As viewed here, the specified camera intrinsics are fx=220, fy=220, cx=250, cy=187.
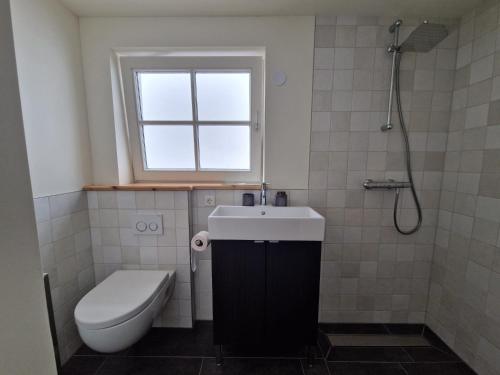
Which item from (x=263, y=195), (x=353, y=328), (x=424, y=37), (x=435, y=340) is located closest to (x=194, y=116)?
(x=263, y=195)

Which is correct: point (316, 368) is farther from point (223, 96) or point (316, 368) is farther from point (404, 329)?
point (223, 96)

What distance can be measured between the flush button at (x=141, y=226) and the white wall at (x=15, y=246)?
1.11 metres

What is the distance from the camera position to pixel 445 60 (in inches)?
55.4

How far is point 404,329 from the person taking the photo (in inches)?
62.9

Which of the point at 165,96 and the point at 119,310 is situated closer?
the point at 119,310

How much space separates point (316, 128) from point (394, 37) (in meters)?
0.72

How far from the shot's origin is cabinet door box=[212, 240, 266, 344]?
1194 mm

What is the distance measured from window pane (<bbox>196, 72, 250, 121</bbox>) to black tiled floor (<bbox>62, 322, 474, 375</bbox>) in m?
1.52

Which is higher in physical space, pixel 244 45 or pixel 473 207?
pixel 244 45

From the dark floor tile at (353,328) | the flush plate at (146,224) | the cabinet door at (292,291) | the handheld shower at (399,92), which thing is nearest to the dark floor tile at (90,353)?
the flush plate at (146,224)

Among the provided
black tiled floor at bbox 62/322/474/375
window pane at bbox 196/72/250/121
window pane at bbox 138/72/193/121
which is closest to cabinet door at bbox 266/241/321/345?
black tiled floor at bbox 62/322/474/375

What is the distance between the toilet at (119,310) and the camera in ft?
3.39

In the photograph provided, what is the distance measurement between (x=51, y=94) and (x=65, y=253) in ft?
3.02

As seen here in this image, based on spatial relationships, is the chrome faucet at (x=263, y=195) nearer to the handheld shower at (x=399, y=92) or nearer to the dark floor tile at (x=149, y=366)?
the handheld shower at (x=399, y=92)
